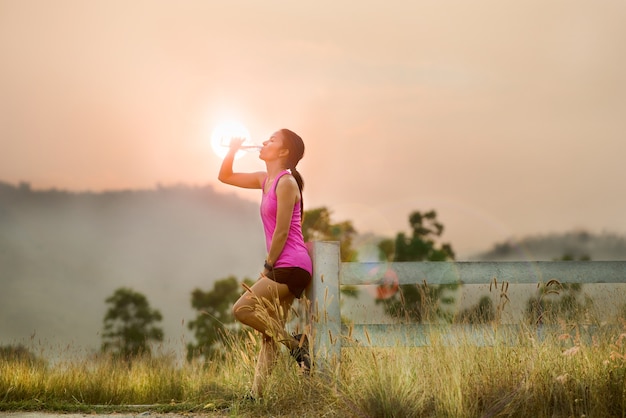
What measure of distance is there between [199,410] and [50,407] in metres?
1.80

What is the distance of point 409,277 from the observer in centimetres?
666

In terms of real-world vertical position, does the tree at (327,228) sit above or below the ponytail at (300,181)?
above

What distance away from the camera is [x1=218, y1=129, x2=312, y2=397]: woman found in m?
5.98

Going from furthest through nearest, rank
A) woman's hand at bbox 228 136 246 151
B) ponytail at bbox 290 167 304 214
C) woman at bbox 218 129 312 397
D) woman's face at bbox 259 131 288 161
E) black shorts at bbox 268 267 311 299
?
woman's hand at bbox 228 136 246 151 → woman's face at bbox 259 131 288 161 → ponytail at bbox 290 167 304 214 → black shorts at bbox 268 267 311 299 → woman at bbox 218 129 312 397

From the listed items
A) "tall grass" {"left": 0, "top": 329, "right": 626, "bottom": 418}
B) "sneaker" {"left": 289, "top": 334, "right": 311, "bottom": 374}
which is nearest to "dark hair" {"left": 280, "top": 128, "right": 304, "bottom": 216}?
"sneaker" {"left": 289, "top": 334, "right": 311, "bottom": 374}

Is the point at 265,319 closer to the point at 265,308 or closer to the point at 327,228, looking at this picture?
the point at 265,308

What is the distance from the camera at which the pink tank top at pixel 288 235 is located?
6125mm

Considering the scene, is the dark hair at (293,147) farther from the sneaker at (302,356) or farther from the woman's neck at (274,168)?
the sneaker at (302,356)

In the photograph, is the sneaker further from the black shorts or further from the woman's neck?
the woman's neck

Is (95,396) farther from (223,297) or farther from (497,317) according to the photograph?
(223,297)

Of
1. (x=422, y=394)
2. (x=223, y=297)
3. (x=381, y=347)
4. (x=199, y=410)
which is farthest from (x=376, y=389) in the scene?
(x=223, y=297)

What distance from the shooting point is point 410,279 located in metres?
6.68

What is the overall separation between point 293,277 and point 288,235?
1.18ft

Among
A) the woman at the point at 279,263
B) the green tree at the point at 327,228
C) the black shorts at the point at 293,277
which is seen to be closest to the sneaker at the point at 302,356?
the woman at the point at 279,263
